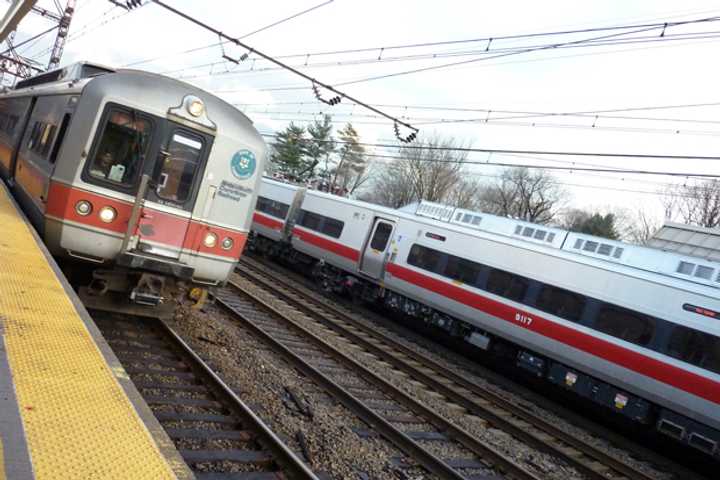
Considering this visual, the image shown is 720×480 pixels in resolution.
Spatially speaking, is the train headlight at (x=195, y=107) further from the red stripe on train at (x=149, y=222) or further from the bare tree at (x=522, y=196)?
the bare tree at (x=522, y=196)

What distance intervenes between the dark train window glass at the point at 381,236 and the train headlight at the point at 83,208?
10435 mm

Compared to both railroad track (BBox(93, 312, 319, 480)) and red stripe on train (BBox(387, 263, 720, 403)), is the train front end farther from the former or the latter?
red stripe on train (BBox(387, 263, 720, 403))

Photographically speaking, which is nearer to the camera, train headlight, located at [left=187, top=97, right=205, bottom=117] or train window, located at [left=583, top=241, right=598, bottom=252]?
train headlight, located at [left=187, top=97, right=205, bottom=117]

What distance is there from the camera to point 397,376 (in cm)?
941

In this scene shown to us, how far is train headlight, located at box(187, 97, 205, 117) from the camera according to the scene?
6.46m

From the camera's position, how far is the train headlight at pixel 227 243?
23.0ft

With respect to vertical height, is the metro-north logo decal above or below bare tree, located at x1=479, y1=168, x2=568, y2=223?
below

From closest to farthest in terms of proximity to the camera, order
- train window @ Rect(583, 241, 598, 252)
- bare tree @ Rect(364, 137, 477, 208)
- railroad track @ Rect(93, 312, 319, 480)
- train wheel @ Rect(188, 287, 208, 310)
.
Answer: railroad track @ Rect(93, 312, 319, 480)
train wheel @ Rect(188, 287, 208, 310)
train window @ Rect(583, 241, 598, 252)
bare tree @ Rect(364, 137, 477, 208)

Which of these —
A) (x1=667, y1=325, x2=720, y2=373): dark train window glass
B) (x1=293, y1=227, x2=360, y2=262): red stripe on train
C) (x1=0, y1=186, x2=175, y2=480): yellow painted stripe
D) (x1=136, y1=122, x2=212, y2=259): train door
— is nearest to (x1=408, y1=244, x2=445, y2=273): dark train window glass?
(x1=293, y1=227, x2=360, y2=262): red stripe on train

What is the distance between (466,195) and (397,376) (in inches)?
1738

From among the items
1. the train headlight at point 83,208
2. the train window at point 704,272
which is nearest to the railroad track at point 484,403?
the train window at point 704,272

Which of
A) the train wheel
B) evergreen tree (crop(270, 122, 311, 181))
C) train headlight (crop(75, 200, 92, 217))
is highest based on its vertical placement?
evergreen tree (crop(270, 122, 311, 181))

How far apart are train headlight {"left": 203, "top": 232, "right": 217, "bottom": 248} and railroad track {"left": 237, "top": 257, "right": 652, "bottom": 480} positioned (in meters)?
4.97

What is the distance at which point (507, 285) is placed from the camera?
12156 millimetres
